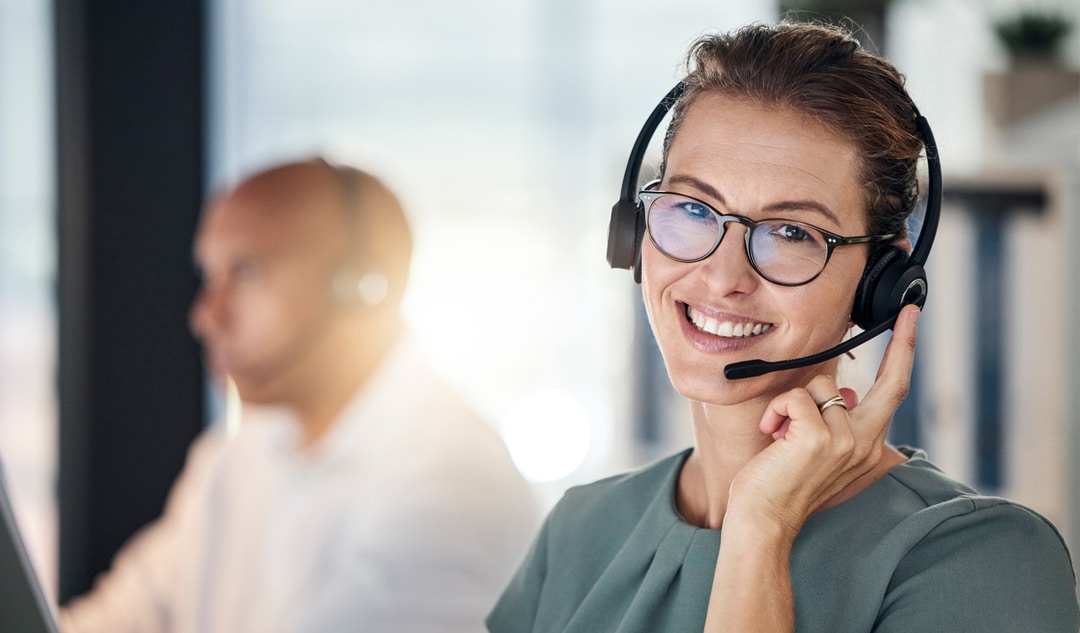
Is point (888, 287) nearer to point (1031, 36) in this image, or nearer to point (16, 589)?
point (16, 589)

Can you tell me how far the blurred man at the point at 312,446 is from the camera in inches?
67.9

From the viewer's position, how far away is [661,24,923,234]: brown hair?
0.94 m

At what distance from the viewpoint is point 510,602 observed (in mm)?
1121

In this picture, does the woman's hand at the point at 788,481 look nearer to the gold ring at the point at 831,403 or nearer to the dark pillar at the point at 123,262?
the gold ring at the point at 831,403

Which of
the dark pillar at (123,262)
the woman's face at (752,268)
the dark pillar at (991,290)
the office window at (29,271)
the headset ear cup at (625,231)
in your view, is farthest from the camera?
the dark pillar at (123,262)

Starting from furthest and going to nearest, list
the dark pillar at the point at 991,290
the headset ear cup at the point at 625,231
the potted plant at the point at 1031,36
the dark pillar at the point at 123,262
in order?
the dark pillar at the point at 123,262 < the potted plant at the point at 1031,36 < the dark pillar at the point at 991,290 < the headset ear cup at the point at 625,231

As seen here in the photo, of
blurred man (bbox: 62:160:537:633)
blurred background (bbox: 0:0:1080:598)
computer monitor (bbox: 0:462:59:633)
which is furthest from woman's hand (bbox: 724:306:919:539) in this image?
blurred background (bbox: 0:0:1080:598)

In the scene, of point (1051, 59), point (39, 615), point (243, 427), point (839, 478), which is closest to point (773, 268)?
point (839, 478)

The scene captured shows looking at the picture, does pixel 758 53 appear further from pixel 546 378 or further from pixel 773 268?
pixel 546 378

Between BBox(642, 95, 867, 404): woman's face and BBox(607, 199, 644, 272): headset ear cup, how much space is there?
0.07 meters

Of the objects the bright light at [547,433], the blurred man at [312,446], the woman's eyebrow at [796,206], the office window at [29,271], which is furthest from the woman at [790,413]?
the bright light at [547,433]

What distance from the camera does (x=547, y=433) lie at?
3633 mm

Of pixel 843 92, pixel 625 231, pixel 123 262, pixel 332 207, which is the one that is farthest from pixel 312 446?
pixel 123 262

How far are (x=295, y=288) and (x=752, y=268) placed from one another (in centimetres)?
116
